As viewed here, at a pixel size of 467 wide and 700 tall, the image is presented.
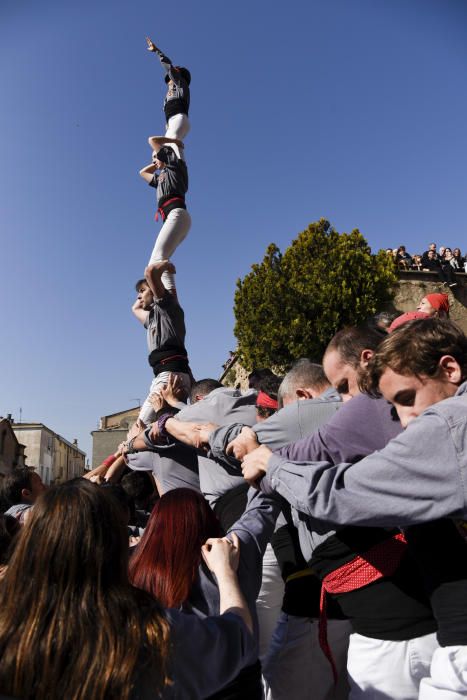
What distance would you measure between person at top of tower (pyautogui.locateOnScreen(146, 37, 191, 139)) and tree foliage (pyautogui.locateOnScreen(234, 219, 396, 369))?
16040mm

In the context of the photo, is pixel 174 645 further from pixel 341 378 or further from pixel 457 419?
pixel 341 378

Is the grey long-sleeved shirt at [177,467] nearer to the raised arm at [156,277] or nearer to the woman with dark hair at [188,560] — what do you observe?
the raised arm at [156,277]

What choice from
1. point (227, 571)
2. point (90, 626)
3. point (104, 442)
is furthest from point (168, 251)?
point (104, 442)

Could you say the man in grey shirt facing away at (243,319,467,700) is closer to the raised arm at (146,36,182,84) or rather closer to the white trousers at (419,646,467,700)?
the white trousers at (419,646,467,700)

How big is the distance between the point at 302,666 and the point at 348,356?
1607 millimetres

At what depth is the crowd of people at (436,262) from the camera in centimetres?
2947

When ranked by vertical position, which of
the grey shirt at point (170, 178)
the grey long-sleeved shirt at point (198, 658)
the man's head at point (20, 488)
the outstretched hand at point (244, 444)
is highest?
the grey shirt at point (170, 178)

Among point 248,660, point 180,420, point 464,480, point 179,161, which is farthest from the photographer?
point 179,161

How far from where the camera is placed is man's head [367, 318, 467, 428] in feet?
6.75

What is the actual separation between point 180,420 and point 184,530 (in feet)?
5.02

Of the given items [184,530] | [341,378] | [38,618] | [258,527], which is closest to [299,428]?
[341,378]

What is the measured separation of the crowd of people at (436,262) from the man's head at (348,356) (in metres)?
27.4

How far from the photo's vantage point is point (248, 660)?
180 centimetres

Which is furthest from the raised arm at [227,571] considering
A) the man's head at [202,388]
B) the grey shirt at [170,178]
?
the grey shirt at [170,178]
